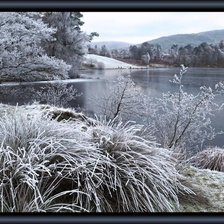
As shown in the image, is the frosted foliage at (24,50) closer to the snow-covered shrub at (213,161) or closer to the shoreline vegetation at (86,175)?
the snow-covered shrub at (213,161)

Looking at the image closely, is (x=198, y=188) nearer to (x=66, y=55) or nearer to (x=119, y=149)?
(x=119, y=149)

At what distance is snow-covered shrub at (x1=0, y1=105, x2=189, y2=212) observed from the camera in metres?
1.85

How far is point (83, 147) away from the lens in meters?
2.11

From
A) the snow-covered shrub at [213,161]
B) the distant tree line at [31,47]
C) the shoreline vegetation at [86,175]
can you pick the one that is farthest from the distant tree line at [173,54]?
the distant tree line at [31,47]

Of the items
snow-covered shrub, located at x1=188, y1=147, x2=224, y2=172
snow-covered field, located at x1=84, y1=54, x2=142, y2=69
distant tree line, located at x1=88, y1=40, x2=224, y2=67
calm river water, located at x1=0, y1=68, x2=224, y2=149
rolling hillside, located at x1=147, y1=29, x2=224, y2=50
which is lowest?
snow-covered shrub, located at x1=188, y1=147, x2=224, y2=172

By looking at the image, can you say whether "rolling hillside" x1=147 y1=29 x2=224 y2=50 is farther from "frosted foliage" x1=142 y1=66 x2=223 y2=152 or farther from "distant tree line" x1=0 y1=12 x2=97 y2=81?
"distant tree line" x1=0 y1=12 x2=97 y2=81

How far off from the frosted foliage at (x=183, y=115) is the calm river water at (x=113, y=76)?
0.60 feet

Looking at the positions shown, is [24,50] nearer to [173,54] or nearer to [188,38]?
[173,54]

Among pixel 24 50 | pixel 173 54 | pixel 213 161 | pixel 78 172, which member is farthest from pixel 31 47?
pixel 78 172

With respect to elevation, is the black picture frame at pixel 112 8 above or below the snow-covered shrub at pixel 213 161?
above

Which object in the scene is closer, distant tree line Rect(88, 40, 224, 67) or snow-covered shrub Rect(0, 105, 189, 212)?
snow-covered shrub Rect(0, 105, 189, 212)

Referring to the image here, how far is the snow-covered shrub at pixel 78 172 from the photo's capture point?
1.85 meters

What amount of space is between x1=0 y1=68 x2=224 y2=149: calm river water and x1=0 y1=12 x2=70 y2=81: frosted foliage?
0.46 metres

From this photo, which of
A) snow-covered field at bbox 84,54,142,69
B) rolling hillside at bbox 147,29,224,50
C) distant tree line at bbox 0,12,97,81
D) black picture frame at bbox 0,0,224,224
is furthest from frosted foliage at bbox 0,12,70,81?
black picture frame at bbox 0,0,224,224
